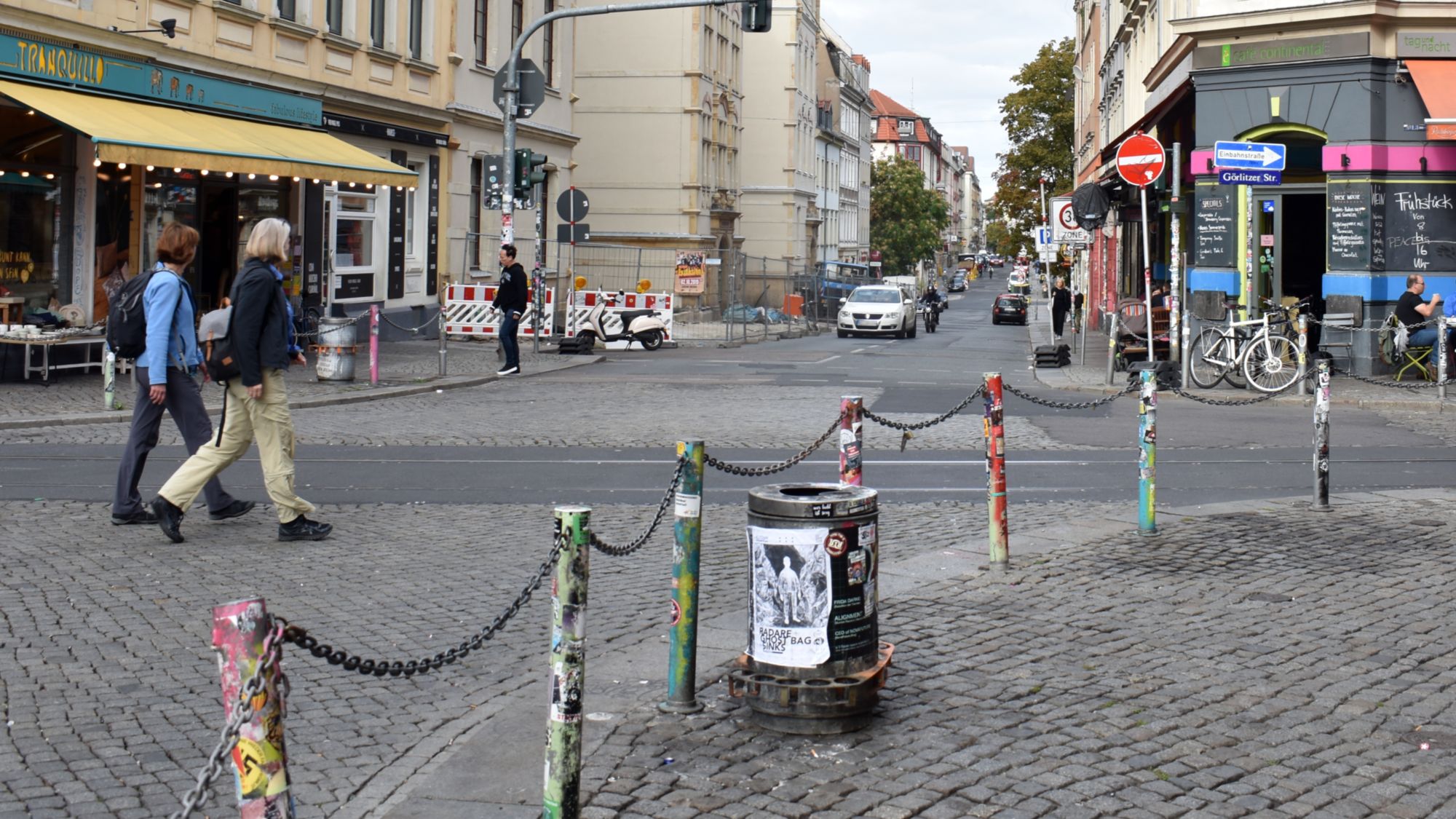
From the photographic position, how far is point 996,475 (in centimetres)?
896

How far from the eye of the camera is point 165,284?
1002cm

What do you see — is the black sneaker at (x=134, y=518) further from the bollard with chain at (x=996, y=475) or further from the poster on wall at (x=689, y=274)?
the poster on wall at (x=689, y=274)

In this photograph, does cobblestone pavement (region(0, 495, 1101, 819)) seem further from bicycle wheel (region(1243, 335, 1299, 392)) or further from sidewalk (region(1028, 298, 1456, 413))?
bicycle wheel (region(1243, 335, 1299, 392))

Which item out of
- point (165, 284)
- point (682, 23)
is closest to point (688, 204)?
point (682, 23)

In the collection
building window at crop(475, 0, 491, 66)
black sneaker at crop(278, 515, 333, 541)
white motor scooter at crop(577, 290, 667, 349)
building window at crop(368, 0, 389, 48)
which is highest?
building window at crop(475, 0, 491, 66)

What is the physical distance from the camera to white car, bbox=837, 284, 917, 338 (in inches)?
1897

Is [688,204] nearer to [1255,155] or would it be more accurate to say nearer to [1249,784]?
[1255,155]

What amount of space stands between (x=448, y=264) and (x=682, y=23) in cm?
2684

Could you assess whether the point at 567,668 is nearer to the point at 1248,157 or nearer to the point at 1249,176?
the point at 1248,157

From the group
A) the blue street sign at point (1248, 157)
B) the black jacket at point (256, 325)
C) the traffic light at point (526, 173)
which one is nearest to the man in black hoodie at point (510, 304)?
the traffic light at point (526, 173)

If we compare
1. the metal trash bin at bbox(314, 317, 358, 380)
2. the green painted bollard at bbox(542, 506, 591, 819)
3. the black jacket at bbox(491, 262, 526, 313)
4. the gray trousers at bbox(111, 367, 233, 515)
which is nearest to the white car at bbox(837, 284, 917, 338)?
the black jacket at bbox(491, 262, 526, 313)

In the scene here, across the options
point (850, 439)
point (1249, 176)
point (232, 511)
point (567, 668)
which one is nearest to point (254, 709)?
point (567, 668)

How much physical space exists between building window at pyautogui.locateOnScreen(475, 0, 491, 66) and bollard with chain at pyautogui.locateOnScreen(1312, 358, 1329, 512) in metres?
26.1

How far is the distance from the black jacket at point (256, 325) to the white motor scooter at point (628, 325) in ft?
73.6
